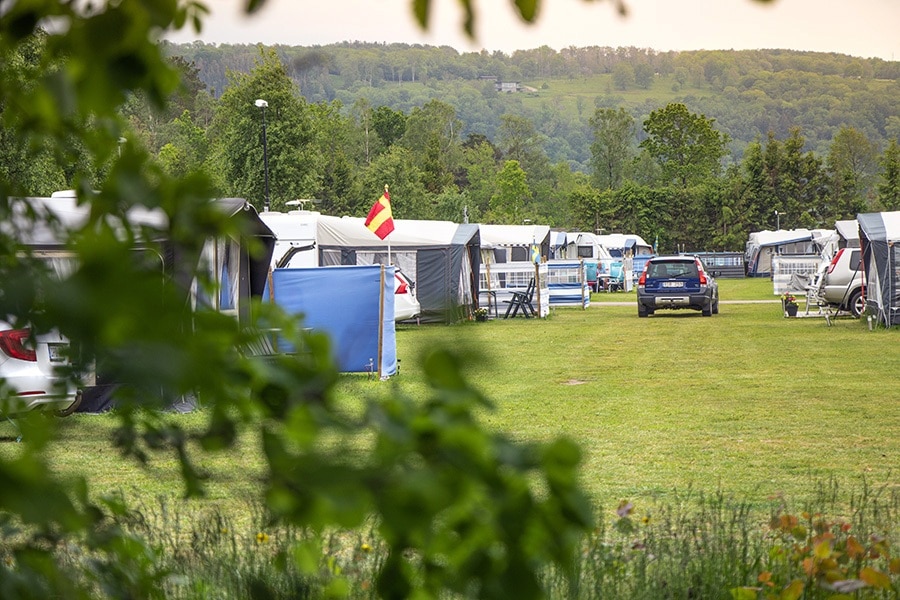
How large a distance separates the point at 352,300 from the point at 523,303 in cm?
1631

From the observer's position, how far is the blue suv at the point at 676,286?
1220 inches

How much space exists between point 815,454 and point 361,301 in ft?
24.7

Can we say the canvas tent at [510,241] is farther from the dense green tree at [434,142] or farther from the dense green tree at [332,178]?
the dense green tree at [434,142]

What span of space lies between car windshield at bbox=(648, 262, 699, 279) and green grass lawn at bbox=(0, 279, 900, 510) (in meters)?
5.97

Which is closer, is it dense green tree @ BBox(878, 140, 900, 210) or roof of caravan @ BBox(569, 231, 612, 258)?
roof of caravan @ BBox(569, 231, 612, 258)

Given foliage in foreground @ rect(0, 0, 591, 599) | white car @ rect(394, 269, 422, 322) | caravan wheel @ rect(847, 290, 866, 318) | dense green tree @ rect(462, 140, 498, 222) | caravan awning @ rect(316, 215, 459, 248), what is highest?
dense green tree @ rect(462, 140, 498, 222)

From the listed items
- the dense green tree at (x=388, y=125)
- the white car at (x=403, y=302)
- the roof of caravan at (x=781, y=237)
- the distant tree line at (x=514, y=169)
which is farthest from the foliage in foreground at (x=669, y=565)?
the dense green tree at (x=388, y=125)

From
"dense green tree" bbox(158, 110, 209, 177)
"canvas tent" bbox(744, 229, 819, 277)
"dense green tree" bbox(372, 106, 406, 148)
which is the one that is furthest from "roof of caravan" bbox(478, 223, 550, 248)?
"dense green tree" bbox(372, 106, 406, 148)

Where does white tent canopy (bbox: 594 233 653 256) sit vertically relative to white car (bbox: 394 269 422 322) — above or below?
above

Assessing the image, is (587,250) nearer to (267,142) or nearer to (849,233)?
(267,142)

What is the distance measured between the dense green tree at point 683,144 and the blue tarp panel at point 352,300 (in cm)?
9004

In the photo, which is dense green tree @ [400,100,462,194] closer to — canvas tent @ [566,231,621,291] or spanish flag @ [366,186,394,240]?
canvas tent @ [566,231,621,291]

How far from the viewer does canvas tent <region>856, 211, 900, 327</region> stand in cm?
2352

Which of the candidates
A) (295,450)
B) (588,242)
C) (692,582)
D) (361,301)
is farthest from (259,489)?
(588,242)
